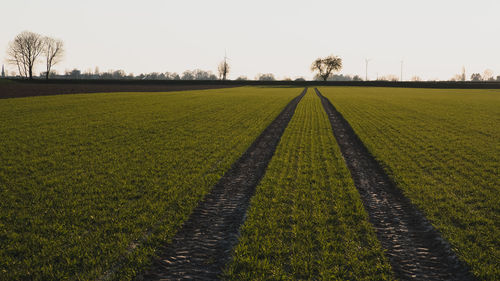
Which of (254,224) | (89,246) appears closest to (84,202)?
(89,246)

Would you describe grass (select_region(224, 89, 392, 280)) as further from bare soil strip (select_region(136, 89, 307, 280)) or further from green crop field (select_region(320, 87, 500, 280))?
green crop field (select_region(320, 87, 500, 280))

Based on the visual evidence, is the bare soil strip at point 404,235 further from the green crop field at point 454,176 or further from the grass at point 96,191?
the grass at point 96,191

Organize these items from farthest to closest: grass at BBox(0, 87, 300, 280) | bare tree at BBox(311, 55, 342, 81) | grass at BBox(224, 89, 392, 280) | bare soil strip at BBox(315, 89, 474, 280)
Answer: bare tree at BBox(311, 55, 342, 81)
grass at BBox(0, 87, 300, 280)
bare soil strip at BBox(315, 89, 474, 280)
grass at BBox(224, 89, 392, 280)

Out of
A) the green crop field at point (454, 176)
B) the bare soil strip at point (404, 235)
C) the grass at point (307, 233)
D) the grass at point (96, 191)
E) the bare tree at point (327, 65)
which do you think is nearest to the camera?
the grass at point (307, 233)

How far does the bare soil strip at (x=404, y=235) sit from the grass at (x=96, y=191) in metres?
4.60

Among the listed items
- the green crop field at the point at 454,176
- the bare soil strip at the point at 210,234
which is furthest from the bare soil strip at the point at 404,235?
the bare soil strip at the point at 210,234

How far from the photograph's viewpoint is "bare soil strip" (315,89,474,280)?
17.1 ft

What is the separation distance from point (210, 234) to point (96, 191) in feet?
13.8

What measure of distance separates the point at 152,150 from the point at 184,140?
262 cm

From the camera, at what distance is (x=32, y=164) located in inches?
427

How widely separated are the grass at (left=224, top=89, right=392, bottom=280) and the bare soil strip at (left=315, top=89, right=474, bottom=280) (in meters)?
0.30

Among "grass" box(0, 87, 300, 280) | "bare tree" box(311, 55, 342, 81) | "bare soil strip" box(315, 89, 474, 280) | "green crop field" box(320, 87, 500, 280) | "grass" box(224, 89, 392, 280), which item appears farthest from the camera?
"bare tree" box(311, 55, 342, 81)

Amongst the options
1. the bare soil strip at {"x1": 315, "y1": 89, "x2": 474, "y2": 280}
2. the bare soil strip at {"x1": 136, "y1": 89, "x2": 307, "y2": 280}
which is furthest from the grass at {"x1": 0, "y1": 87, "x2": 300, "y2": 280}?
the bare soil strip at {"x1": 315, "y1": 89, "x2": 474, "y2": 280}

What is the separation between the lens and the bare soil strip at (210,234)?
5.16 metres
